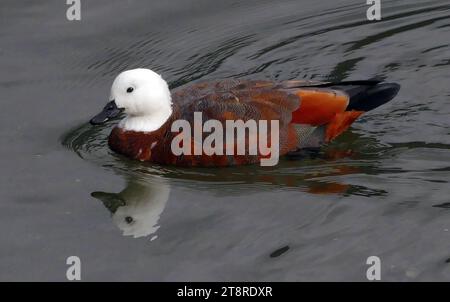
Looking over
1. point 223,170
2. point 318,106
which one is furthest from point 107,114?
point 318,106

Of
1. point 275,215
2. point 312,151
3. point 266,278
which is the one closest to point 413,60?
point 312,151

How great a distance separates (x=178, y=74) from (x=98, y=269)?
3992 millimetres

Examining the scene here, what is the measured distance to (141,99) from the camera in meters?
10.1

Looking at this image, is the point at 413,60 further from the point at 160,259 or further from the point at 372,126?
the point at 160,259

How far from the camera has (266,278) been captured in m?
8.03

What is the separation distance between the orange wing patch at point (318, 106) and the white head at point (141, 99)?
1.22 metres

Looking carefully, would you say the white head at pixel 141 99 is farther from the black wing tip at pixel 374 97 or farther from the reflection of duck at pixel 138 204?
the black wing tip at pixel 374 97

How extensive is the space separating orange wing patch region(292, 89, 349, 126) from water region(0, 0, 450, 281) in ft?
1.12

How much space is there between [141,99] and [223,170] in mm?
1036

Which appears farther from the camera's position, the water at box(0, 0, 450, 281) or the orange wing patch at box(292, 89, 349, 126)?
the orange wing patch at box(292, 89, 349, 126)

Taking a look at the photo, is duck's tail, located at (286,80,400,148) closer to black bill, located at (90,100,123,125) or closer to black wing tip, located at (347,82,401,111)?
black wing tip, located at (347,82,401,111)

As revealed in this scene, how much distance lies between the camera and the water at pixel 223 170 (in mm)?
8328

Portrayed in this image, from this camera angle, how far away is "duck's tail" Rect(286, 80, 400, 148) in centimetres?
1006

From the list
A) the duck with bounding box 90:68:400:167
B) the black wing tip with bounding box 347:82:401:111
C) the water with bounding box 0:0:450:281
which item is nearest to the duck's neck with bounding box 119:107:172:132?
the duck with bounding box 90:68:400:167
